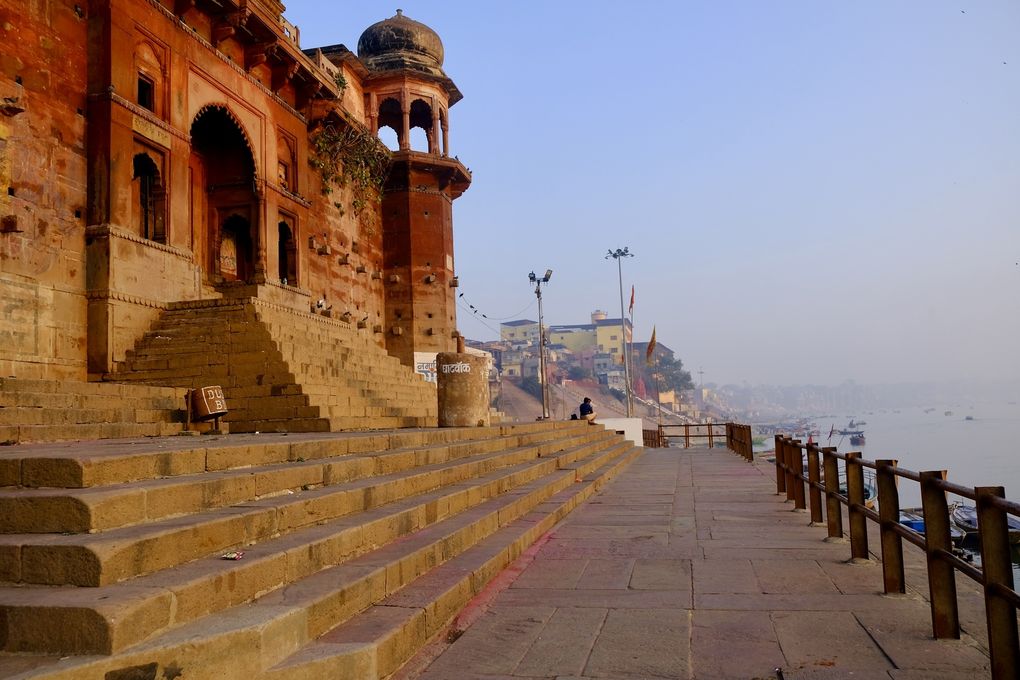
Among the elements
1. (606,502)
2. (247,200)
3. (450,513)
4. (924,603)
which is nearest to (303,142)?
(247,200)

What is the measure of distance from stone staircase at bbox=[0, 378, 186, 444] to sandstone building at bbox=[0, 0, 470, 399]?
8.49 ft

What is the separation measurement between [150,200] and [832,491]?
12898 millimetres

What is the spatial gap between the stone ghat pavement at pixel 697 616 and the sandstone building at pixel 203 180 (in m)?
9.22

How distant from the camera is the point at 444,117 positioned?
28781mm

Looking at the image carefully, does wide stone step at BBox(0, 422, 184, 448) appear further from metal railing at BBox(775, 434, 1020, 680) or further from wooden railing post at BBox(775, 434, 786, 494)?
wooden railing post at BBox(775, 434, 786, 494)

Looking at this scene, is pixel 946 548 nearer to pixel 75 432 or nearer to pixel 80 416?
pixel 75 432

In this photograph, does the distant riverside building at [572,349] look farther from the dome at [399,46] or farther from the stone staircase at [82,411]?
the stone staircase at [82,411]

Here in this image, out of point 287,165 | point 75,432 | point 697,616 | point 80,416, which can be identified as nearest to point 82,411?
point 80,416

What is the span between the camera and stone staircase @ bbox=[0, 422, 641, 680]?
2617 millimetres

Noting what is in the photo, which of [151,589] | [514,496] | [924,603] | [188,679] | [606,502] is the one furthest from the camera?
[606,502]

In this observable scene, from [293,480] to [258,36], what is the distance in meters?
15.7

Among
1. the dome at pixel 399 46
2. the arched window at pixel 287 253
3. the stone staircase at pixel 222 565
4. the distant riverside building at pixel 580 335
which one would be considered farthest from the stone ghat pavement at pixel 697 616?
the distant riverside building at pixel 580 335

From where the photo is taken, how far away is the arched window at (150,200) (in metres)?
14.4

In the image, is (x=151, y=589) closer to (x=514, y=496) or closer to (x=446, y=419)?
(x=514, y=496)
